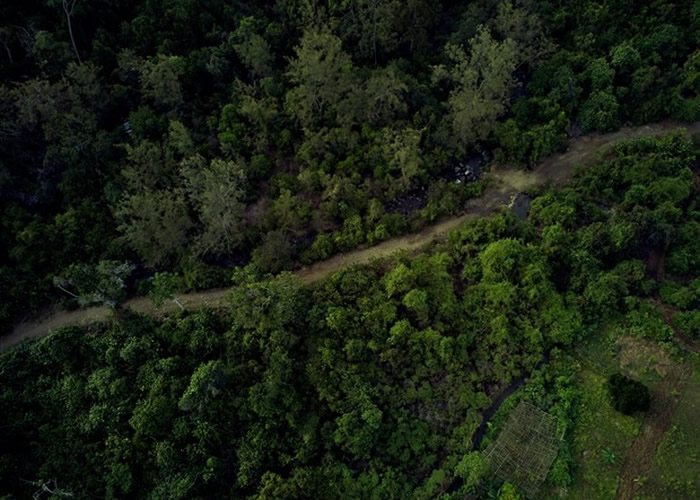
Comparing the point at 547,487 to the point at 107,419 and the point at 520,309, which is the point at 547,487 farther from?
the point at 107,419

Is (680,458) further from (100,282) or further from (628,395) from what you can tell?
(100,282)

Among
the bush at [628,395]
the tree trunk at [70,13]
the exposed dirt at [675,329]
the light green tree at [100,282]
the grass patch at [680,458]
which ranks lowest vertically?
the grass patch at [680,458]

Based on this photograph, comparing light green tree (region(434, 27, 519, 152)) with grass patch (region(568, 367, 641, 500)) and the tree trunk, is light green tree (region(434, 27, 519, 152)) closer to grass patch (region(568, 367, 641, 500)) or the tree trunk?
grass patch (region(568, 367, 641, 500))

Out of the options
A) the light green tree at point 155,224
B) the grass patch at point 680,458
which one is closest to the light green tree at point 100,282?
the light green tree at point 155,224

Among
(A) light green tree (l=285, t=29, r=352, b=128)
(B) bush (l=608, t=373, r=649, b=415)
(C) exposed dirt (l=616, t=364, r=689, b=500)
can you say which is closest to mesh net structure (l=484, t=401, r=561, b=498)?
(B) bush (l=608, t=373, r=649, b=415)

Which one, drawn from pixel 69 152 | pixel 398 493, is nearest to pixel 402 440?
pixel 398 493

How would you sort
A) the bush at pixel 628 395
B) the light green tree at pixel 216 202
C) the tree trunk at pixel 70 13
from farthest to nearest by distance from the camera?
the tree trunk at pixel 70 13 → the light green tree at pixel 216 202 → the bush at pixel 628 395

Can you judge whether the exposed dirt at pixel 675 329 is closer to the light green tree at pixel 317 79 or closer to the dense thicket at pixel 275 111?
the dense thicket at pixel 275 111
